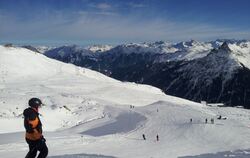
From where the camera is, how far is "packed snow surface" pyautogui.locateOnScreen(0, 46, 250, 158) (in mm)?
29141

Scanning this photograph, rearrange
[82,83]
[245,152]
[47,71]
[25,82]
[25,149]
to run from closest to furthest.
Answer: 1. [245,152]
2. [25,149]
3. [25,82]
4. [82,83]
5. [47,71]

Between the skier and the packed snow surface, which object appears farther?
the packed snow surface

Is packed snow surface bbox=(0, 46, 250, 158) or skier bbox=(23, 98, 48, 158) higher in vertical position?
skier bbox=(23, 98, 48, 158)

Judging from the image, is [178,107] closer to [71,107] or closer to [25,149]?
[71,107]

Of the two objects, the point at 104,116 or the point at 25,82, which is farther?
the point at 25,82

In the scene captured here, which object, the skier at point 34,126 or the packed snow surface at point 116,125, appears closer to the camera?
the skier at point 34,126

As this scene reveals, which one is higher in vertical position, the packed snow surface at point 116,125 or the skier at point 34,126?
the skier at point 34,126

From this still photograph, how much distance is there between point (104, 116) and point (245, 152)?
3907 cm

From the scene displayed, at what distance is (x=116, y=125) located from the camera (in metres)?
50.0

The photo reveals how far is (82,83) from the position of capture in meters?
109

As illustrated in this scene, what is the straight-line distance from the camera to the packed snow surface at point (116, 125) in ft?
95.6

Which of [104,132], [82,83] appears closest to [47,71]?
[82,83]

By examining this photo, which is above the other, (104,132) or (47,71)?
(47,71)

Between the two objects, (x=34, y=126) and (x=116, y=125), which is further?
(x=116, y=125)
